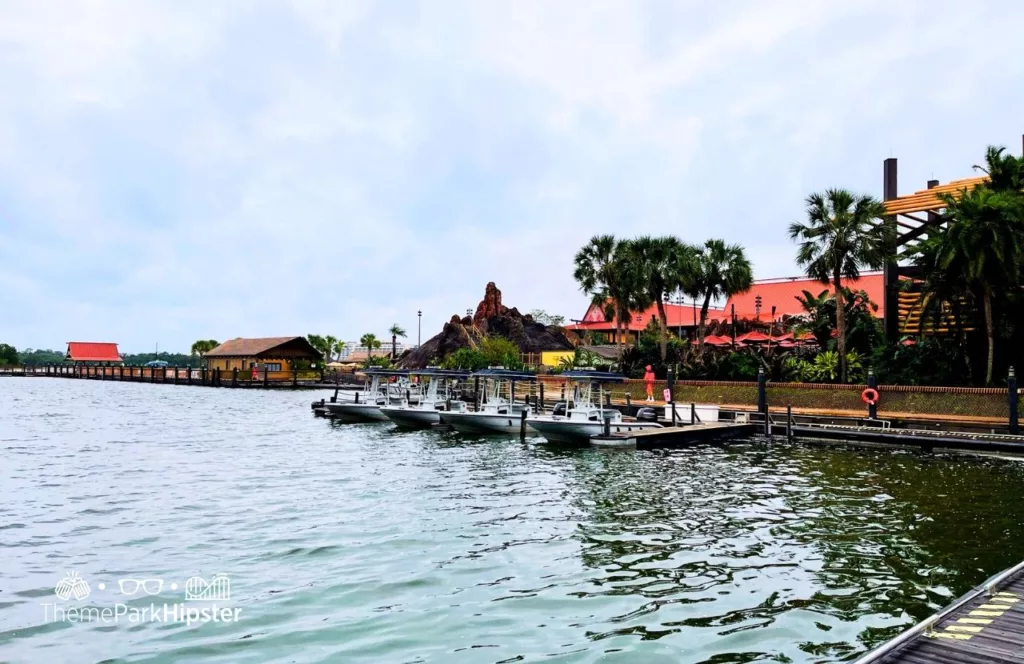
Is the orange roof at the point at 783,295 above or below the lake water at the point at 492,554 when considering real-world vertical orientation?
above

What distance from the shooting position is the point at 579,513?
55.7 feet

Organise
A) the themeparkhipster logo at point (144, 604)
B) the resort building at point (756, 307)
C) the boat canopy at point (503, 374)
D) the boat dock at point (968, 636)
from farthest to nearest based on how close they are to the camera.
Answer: the resort building at point (756, 307) < the boat canopy at point (503, 374) < the themeparkhipster logo at point (144, 604) < the boat dock at point (968, 636)

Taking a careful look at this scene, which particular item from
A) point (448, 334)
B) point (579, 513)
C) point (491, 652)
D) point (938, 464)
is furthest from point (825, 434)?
point (448, 334)

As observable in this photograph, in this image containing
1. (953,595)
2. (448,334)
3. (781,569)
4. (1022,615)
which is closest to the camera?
(1022,615)

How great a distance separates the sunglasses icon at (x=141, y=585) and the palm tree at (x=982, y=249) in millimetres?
32686

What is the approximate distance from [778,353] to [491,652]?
4046 centimetres

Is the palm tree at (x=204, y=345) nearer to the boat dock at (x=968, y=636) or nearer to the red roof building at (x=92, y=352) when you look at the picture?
the red roof building at (x=92, y=352)

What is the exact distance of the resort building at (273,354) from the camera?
9275 cm

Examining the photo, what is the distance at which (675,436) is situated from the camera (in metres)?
30.8

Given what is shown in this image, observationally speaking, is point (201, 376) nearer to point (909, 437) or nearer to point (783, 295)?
point (783, 295)

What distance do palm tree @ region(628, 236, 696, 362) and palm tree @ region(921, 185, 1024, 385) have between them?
15463 millimetres

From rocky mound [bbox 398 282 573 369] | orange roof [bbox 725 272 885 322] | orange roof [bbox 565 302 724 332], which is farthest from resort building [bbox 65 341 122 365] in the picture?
orange roof [bbox 725 272 885 322]

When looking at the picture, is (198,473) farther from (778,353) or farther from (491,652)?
(778,353)

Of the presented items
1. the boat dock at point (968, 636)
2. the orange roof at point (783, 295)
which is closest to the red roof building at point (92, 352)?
the orange roof at point (783, 295)
